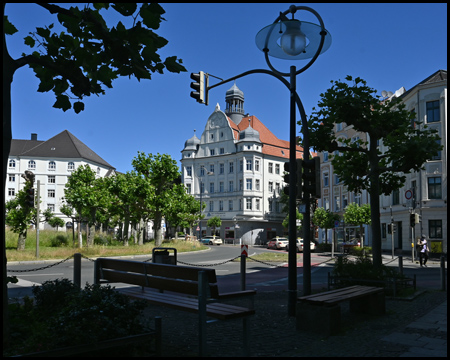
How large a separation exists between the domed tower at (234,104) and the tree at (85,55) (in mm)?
83751

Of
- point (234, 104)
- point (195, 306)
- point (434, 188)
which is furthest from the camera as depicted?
point (234, 104)

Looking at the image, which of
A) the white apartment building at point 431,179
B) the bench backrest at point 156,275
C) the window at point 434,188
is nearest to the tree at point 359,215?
the white apartment building at point 431,179

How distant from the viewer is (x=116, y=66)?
5320 millimetres

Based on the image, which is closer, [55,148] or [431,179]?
[431,179]

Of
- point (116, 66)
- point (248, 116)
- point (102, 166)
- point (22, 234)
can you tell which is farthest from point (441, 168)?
point (102, 166)

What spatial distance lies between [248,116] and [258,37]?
79075 mm

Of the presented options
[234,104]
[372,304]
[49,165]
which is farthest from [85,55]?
[49,165]

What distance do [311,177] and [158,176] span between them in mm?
32533

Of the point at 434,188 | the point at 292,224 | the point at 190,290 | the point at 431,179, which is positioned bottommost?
the point at 190,290

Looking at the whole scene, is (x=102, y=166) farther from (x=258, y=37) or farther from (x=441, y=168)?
(x=258, y=37)

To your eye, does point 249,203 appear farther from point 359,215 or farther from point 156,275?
point 156,275

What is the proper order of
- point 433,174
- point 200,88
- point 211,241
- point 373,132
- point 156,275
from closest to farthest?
point 156,275 → point 200,88 → point 373,132 → point 433,174 → point 211,241

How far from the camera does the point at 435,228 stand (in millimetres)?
38719

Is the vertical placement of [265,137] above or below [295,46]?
above
